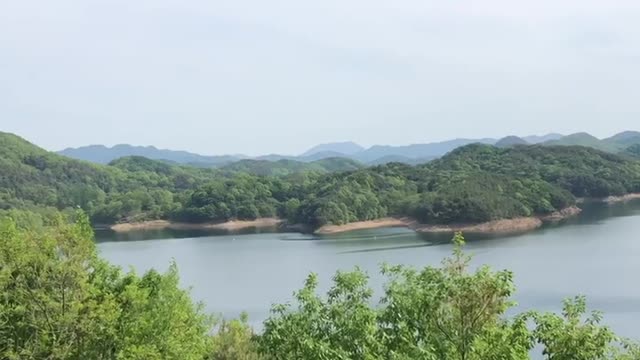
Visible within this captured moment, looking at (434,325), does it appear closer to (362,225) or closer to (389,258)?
(389,258)

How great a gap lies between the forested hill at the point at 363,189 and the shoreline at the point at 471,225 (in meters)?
0.73

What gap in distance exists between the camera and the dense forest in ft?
19.9

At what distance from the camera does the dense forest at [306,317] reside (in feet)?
19.9

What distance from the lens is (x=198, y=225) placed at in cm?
8494

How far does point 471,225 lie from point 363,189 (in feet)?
65.5

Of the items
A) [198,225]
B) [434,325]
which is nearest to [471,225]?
[198,225]

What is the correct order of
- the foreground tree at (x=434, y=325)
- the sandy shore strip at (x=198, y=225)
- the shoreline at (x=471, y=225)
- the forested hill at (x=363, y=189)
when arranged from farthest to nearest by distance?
1. the sandy shore strip at (x=198, y=225)
2. the forested hill at (x=363, y=189)
3. the shoreline at (x=471, y=225)
4. the foreground tree at (x=434, y=325)

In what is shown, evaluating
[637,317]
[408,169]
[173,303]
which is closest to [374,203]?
[408,169]

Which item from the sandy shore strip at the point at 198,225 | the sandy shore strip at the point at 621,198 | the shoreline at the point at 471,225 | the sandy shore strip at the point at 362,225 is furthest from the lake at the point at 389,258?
the sandy shore strip at the point at 621,198

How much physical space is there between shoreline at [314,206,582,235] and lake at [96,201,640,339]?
210 centimetres

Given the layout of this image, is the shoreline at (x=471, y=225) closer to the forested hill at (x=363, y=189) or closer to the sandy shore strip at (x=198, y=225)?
the forested hill at (x=363, y=189)

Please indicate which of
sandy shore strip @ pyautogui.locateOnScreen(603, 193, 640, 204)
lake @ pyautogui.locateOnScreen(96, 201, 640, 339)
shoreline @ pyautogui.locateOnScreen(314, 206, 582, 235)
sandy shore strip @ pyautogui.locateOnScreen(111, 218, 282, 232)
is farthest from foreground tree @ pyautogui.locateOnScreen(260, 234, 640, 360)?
sandy shore strip @ pyautogui.locateOnScreen(603, 193, 640, 204)

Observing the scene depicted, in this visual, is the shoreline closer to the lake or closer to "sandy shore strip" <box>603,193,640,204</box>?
the lake

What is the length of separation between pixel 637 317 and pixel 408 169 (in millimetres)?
70570
